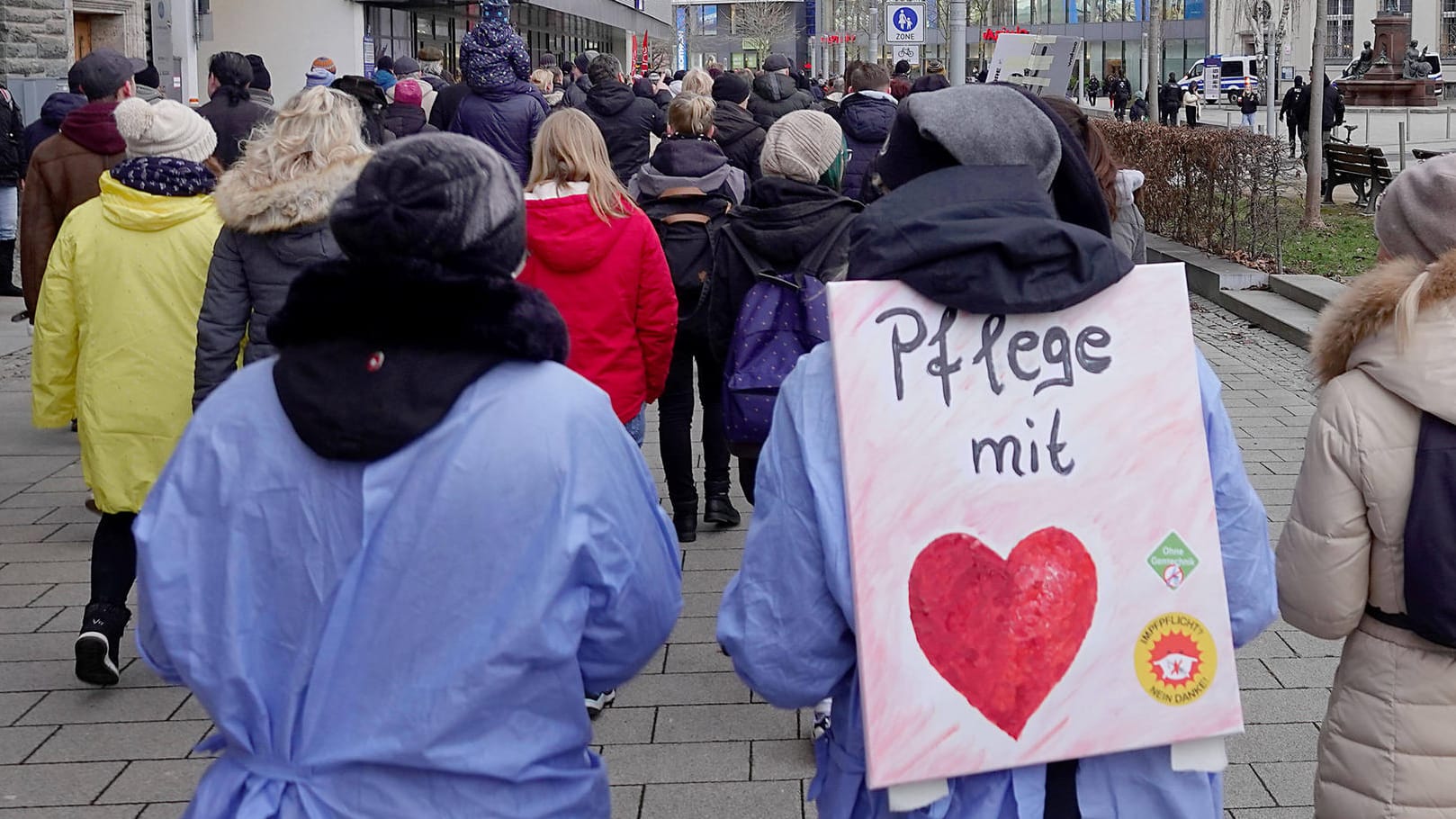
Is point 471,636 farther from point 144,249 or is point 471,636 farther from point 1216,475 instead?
point 144,249

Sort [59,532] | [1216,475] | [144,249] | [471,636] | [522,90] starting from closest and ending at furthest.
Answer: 1. [471,636]
2. [1216,475]
3. [144,249]
4. [59,532]
5. [522,90]

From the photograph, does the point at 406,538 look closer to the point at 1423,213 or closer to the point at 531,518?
the point at 531,518

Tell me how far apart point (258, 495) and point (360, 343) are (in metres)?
0.26

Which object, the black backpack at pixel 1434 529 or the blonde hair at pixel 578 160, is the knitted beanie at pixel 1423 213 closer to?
the black backpack at pixel 1434 529

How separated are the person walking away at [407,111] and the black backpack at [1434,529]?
10.6m

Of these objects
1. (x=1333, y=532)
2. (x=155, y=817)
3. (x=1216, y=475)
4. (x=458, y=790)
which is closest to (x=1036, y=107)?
(x=1216, y=475)

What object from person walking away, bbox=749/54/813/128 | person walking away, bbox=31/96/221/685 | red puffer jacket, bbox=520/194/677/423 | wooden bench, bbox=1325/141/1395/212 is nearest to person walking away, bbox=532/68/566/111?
person walking away, bbox=749/54/813/128

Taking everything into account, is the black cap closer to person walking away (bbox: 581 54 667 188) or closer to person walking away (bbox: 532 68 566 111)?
person walking away (bbox: 581 54 667 188)

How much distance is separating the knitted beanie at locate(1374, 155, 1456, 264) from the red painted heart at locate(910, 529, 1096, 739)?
39.4 inches

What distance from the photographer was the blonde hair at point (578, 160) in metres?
5.54

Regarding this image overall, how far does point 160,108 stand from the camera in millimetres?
5320

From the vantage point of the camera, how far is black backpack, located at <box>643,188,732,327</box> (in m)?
6.55

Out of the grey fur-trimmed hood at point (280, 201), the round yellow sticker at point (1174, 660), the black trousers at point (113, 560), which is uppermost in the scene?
the grey fur-trimmed hood at point (280, 201)

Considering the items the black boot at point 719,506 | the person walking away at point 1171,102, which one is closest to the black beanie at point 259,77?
the black boot at point 719,506
